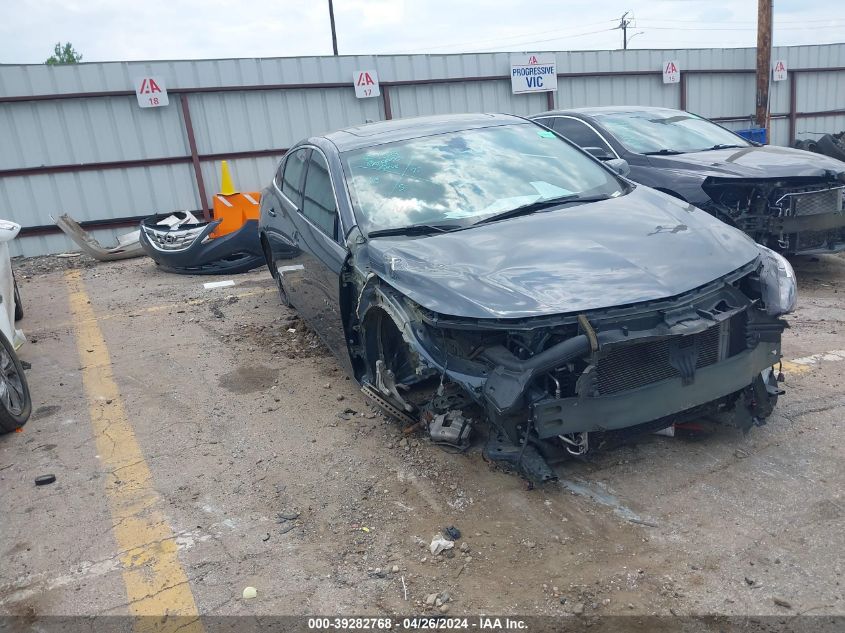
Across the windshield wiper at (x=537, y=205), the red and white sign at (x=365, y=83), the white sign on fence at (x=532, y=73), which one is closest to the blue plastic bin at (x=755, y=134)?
the white sign on fence at (x=532, y=73)

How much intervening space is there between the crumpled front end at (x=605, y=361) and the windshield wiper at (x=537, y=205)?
0.83 m

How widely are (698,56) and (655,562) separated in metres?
16.2

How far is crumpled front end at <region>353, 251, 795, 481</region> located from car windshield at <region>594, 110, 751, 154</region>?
407cm

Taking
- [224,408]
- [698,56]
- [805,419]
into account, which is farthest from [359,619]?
[698,56]

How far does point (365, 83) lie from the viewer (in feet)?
42.2

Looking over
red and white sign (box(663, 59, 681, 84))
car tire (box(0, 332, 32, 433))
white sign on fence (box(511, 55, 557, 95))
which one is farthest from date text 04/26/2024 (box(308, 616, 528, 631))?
red and white sign (box(663, 59, 681, 84))

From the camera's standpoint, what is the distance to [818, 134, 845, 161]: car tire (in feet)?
46.4

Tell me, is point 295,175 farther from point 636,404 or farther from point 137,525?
point 636,404

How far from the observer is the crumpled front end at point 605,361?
114 inches

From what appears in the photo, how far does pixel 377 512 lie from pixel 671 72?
15220 millimetres

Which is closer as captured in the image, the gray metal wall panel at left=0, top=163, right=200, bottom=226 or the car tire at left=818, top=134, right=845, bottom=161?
the gray metal wall panel at left=0, top=163, right=200, bottom=226

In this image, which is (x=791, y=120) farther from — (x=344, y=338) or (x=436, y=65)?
(x=344, y=338)

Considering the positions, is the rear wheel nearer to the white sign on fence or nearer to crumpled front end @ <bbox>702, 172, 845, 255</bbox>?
crumpled front end @ <bbox>702, 172, 845, 255</bbox>

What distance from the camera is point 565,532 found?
293 cm
